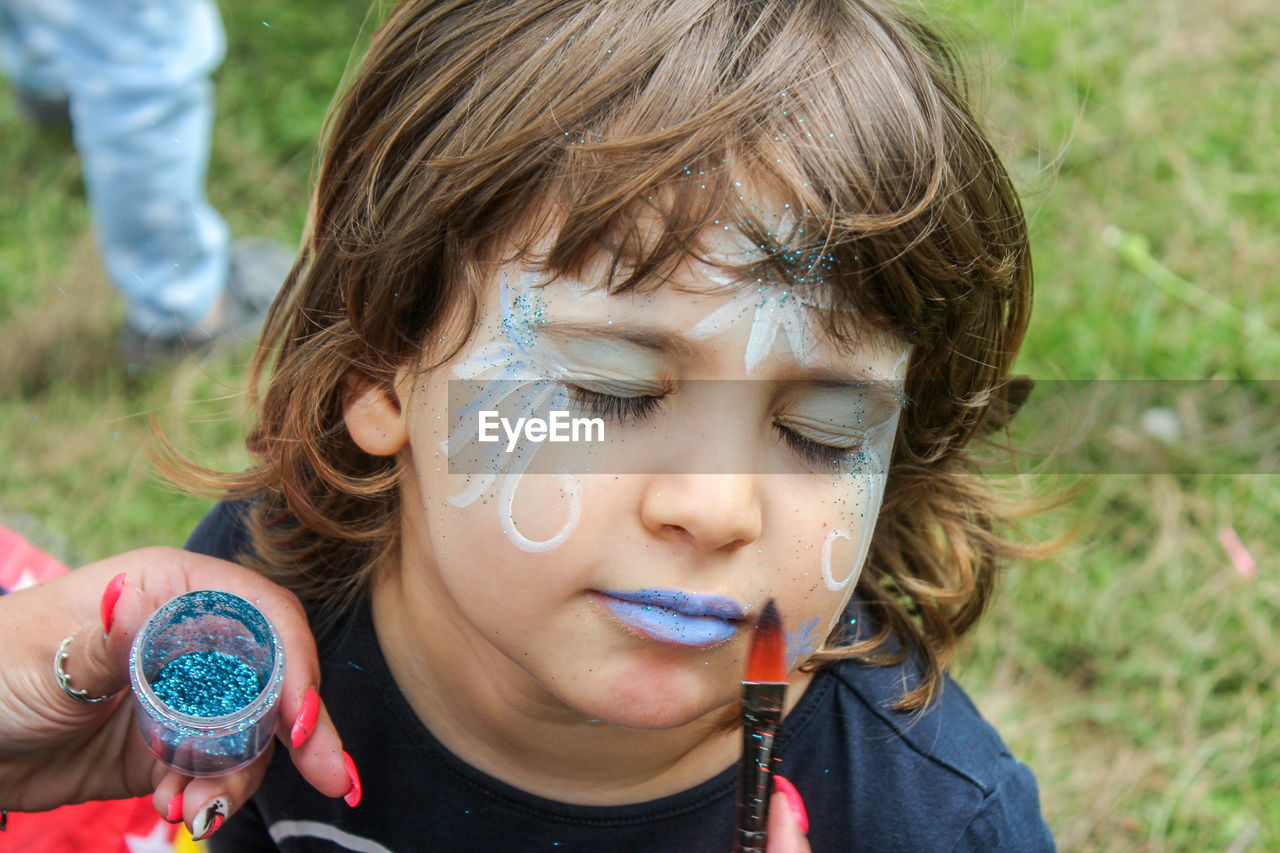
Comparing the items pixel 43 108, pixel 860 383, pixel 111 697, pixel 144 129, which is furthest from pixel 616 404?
pixel 43 108

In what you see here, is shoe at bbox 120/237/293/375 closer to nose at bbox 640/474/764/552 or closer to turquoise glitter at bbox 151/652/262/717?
turquoise glitter at bbox 151/652/262/717

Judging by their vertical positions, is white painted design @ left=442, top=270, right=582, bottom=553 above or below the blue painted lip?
above

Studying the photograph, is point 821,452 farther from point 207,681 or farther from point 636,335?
point 207,681

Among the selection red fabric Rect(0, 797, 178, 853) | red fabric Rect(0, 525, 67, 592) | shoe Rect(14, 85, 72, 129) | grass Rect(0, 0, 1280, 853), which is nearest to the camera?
red fabric Rect(0, 797, 178, 853)

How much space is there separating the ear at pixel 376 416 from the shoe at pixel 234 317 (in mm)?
1287

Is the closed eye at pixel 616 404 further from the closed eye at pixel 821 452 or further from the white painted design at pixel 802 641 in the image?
the white painted design at pixel 802 641

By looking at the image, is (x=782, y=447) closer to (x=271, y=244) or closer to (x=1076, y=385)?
(x=1076, y=385)

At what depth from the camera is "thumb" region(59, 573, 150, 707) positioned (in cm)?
124

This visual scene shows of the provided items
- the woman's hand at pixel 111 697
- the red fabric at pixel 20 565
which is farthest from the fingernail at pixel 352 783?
the red fabric at pixel 20 565

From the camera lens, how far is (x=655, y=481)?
109cm

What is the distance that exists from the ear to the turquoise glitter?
27 cm

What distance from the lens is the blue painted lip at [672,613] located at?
112 centimetres

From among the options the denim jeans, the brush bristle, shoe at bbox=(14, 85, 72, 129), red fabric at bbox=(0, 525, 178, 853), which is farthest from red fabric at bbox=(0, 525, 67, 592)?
shoe at bbox=(14, 85, 72, 129)

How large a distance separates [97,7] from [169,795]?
166 cm
